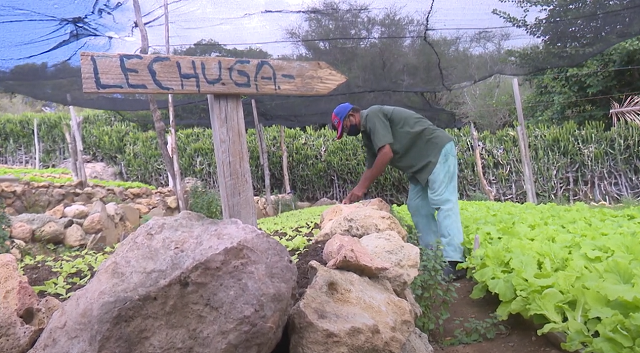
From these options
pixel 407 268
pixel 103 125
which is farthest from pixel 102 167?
pixel 407 268

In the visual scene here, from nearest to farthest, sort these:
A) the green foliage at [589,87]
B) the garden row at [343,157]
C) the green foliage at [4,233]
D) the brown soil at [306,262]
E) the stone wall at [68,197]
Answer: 1. the brown soil at [306,262]
2. the green foliage at [4,233]
3. the stone wall at [68,197]
4. the garden row at [343,157]
5. the green foliage at [589,87]

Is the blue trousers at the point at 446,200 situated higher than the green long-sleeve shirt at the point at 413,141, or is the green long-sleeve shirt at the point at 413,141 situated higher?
the green long-sleeve shirt at the point at 413,141

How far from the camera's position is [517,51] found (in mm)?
5488

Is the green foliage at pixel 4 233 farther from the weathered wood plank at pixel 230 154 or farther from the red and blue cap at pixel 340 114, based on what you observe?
the red and blue cap at pixel 340 114

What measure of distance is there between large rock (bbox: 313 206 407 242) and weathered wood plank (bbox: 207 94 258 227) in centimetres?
86

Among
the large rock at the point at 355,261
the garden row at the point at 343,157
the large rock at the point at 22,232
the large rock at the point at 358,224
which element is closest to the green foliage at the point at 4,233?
the large rock at the point at 22,232

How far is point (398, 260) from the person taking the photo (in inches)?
114

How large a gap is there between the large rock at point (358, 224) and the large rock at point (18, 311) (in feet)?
5.87

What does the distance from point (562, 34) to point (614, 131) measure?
528cm

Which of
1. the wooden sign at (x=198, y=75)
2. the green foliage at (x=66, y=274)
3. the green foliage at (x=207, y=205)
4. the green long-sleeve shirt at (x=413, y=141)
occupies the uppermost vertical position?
the wooden sign at (x=198, y=75)

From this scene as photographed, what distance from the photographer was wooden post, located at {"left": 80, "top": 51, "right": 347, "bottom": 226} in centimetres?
254

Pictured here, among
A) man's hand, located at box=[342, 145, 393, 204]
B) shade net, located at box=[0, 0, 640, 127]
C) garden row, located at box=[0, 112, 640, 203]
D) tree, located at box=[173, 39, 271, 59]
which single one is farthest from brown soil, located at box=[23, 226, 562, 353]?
garden row, located at box=[0, 112, 640, 203]

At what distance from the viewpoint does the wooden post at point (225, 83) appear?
254cm

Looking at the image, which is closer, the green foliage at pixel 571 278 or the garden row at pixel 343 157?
the green foliage at pixel 571 278
